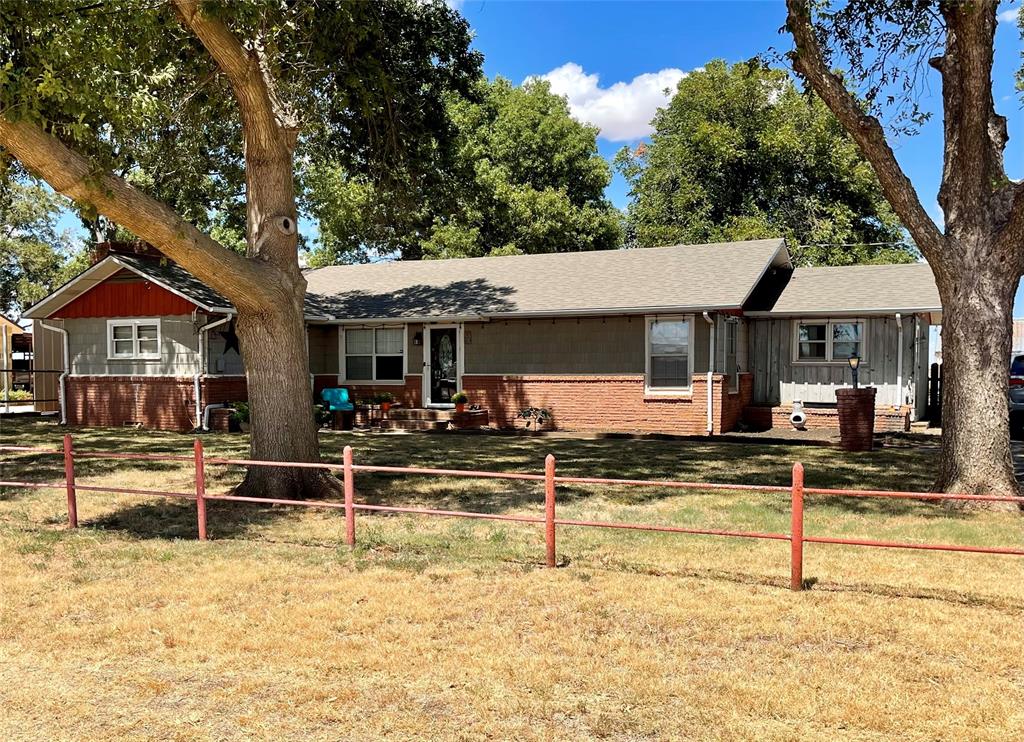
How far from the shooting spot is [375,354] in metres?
23.4

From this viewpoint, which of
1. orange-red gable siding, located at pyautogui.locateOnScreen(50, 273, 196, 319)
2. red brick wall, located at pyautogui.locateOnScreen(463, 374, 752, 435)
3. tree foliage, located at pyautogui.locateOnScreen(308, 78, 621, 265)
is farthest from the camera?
tree foliage, located at pyautogui.locateOnScreen(308, 78, 621, 265)

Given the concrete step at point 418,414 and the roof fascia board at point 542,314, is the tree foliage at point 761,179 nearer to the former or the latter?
the roof fascia board at point 542,314

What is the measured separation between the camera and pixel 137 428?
21938 millimetres

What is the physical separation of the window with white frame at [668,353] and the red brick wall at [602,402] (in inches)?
12.5

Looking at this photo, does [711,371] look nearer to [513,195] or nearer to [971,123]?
[971,123]

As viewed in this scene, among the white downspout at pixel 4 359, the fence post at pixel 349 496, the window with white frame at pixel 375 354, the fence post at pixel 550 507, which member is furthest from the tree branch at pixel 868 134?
the white downspout at pixel 4 359

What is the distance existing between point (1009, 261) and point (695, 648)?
7549 mm

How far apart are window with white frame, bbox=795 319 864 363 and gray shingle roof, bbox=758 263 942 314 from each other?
0.56 metres

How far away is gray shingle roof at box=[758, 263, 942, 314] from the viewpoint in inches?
765

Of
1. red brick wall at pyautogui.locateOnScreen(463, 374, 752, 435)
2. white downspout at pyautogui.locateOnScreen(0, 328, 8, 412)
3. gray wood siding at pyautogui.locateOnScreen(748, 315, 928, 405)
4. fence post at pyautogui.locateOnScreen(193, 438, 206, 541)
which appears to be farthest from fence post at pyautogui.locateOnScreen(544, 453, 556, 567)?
white downspout at pyautogui.locateOnScreen(0, 328, 8, 412)

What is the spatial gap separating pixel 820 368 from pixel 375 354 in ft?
38.5

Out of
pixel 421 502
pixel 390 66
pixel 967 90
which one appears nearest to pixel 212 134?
pixel 390 66

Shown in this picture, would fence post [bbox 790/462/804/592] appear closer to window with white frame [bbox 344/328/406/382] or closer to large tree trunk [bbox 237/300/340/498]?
large tree trunk [bbox 237/300/340/498]

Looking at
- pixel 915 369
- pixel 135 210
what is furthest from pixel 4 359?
pixel 915 369
